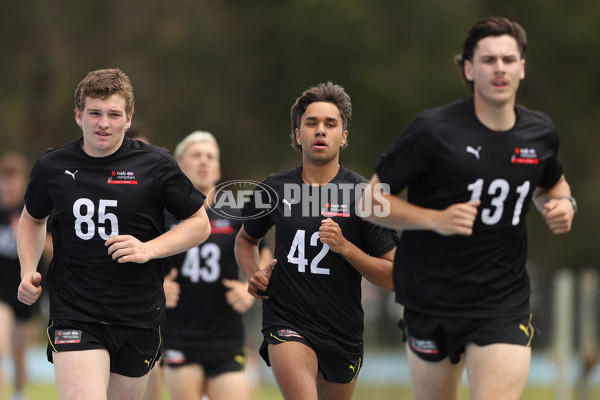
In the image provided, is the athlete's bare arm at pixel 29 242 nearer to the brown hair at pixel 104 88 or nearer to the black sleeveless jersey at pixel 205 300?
the brown hair at pixel 104 88

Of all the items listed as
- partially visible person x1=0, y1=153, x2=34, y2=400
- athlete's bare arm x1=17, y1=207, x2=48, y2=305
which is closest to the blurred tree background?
partially visible person x1=0, y1=153, x2=34, y2=400

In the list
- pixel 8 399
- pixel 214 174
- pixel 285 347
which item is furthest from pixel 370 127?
pixel 285 347

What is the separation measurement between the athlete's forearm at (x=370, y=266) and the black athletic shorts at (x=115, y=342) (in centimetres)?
128

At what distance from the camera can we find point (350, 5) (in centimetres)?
2566

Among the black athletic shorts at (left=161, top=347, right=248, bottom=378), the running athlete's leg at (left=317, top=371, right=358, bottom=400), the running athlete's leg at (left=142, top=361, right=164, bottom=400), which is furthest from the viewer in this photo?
the running athlete's leg at (left=142, top=361, right=164, bottom=400)

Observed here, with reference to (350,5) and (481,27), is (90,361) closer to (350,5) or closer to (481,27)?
(481,27)

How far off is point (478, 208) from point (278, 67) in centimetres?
2179

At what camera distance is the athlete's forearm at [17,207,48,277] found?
21.5ft

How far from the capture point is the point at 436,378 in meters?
6.06

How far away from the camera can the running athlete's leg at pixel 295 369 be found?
20.9ft

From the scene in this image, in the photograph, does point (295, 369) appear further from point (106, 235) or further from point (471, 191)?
point (471, 191)

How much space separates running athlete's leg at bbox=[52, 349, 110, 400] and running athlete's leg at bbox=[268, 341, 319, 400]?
1.05m

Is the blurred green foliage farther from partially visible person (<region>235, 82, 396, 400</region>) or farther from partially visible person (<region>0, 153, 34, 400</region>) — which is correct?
partially visible person (<region>235, 82, 396, 400</region>)

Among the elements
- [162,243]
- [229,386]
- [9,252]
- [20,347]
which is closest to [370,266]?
[162,243]
